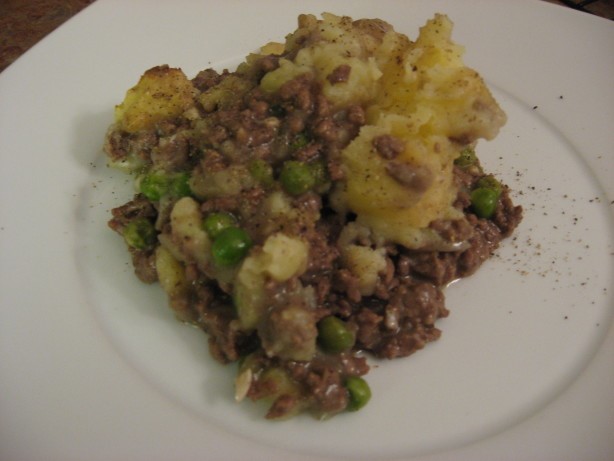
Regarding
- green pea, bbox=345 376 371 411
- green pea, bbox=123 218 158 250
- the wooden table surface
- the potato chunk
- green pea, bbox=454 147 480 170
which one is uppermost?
the wooden table surface

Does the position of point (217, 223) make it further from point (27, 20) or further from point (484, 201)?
point (27, 20)

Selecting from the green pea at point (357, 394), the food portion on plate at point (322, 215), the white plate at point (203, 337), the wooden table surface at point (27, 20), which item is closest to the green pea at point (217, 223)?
the food portion on plate at point (322, 215)

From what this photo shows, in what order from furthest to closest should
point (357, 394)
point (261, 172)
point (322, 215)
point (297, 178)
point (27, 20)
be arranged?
point (27, 20) < point (322, 215) < point (261, 172) < point (297, 178) < point (357, 394)

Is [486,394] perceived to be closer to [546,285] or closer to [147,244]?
[546,285]

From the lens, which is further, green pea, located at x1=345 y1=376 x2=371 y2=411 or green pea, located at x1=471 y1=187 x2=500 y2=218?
green pea, located at x1=471 y1=187 x2=500 y2=218

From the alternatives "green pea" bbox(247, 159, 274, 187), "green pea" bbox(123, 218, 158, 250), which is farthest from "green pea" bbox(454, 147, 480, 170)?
"green pea" bbox(123, 218, 158, 250)

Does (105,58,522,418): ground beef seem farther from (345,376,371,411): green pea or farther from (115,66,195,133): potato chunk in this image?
(115,66,195,133): potato chunk

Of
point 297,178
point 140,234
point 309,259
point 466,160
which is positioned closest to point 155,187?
point 140,234

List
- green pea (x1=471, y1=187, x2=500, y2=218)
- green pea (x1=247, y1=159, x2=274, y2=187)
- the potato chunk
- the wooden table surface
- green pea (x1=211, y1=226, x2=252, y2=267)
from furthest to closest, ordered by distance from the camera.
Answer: the wooden table surface < the potato chunk < green pea (x1=471, y1=187, x2=500, y2=218) < green pea (x1=247, y1=159, x2=274, y2=187) < green pea (x1=211, y1=226, x2=252, y2=267)

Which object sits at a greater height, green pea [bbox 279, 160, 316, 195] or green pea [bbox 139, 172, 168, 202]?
green pea [bbox 139, 172, 168, 202]
